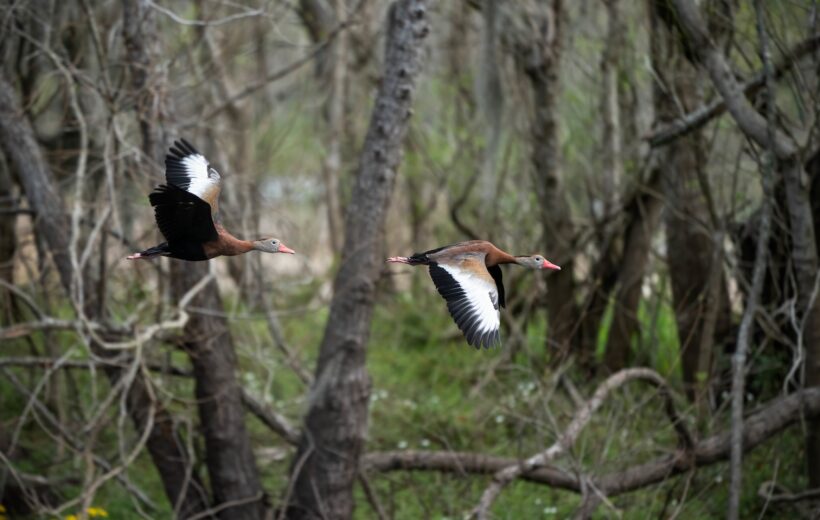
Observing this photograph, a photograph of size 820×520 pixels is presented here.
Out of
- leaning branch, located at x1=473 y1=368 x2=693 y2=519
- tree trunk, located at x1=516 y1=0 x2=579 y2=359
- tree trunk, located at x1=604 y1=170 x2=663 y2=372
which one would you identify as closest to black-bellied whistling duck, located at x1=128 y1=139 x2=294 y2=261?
leaning branch, located at x1=473 y1=368 x2=693 y2=519

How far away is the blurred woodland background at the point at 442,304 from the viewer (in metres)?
5.72

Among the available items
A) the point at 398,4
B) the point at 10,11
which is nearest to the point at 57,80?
the point at 10,11

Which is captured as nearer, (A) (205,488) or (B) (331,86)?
(A) (205,488)

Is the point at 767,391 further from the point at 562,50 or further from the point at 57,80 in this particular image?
the point at 57,80

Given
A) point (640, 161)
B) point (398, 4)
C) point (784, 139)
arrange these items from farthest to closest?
point (640, 161) → point (398, 4) → point (784, 139)

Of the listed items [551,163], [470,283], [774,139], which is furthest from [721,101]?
[470,283]

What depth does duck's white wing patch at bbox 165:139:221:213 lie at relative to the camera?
3.23 m

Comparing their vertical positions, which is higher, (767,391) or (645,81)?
(645,81)

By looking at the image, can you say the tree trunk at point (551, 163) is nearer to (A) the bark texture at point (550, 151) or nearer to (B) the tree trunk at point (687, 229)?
(A) the bark texture at point (550, 151)

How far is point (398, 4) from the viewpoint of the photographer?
18.8 feet

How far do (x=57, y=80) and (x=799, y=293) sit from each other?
15.6 ft

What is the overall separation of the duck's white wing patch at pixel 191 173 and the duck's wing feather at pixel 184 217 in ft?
1.87

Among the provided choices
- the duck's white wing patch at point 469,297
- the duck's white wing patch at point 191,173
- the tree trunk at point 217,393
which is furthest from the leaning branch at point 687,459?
the duck's white wing patch at point 191,173

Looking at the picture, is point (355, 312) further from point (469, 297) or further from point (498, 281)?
point (469, 297)
